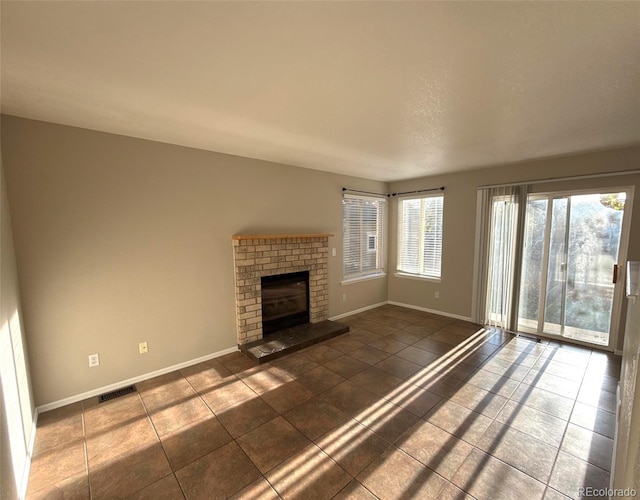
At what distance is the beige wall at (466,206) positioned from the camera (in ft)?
10.6

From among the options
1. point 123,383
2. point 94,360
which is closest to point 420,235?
point 123,383

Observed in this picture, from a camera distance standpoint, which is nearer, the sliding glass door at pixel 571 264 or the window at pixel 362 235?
the sliding glass door at pixel 571 264

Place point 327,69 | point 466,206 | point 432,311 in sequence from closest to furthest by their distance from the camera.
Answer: point 327,69 < point 466,206 < point 432,311

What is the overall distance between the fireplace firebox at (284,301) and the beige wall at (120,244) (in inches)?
19.9

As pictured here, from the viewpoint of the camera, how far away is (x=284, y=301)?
4.01 metres

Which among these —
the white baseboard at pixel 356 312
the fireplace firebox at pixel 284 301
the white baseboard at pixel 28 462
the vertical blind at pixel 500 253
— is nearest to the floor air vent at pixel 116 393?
the white baseboard at pixel 28 462

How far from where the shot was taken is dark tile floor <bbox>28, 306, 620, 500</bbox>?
1.69 metres

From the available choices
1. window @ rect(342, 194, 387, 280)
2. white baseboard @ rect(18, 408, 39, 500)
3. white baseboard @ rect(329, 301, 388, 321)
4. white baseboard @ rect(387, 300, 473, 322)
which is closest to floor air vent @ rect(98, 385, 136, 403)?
white baseboard @ rect(18, 408, 39, 500)

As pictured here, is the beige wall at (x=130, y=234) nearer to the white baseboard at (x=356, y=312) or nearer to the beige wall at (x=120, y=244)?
the beige wall at (x=120, y=244)

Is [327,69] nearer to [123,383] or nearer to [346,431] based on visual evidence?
[346,431]

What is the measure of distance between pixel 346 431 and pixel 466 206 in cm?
383

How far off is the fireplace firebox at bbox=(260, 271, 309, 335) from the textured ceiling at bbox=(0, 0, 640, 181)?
6.38ft

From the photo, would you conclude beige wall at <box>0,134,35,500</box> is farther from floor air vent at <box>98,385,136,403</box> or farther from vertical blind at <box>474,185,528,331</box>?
vertical blind at <box>474,185,528,331</box>

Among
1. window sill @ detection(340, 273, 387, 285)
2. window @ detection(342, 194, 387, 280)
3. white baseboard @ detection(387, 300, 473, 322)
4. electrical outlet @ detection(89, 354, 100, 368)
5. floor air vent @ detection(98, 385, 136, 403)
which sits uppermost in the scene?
window @ detection(342, 194, 387, 280)
